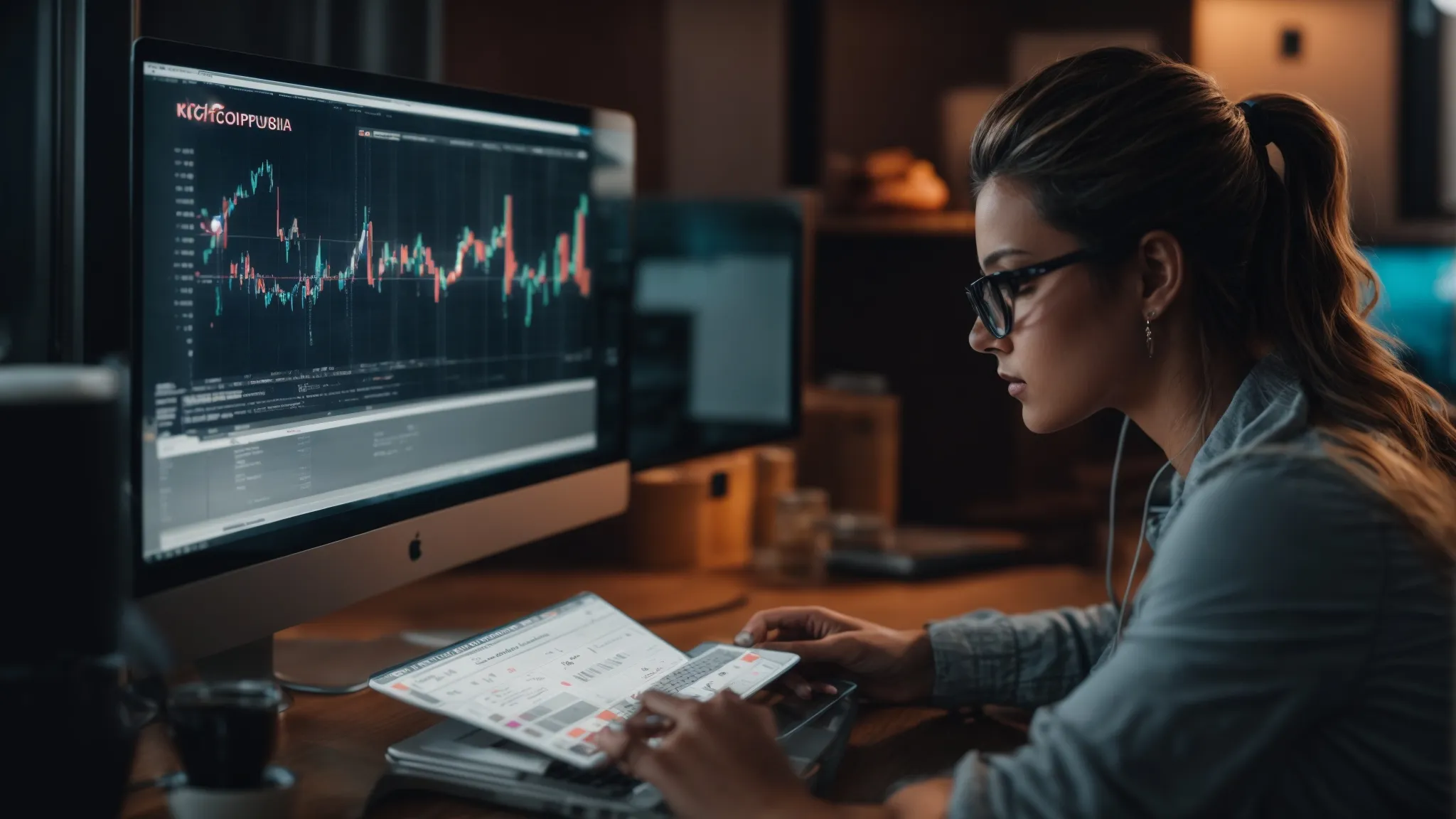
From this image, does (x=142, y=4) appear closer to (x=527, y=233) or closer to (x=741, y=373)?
(x=527, y=233)

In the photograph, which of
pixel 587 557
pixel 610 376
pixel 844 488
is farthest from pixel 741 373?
pixel 610 376

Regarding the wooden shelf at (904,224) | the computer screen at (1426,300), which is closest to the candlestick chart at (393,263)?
the wooden shelf at (904,224)

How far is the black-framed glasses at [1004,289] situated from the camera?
38.9 inches

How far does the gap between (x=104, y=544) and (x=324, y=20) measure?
4.29 feet

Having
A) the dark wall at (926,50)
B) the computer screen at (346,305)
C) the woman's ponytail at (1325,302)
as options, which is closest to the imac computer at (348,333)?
the computer screen at (346,305)

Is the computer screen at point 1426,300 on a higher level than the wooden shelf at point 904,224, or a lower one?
lower

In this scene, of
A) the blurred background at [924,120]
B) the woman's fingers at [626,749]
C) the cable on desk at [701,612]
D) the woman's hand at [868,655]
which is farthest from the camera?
the blurred background at [924,120]

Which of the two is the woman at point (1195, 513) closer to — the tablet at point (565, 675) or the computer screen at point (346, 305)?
the tablet at point (565, 675)

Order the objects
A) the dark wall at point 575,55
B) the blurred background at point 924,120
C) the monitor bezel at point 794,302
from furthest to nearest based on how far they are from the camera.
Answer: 1. the blurred background at point 924,120
2. the dark wall at point 575,55
3. the monitor bezel at point 794,302

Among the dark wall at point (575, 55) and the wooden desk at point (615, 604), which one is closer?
the wooden desk at point (615, 604)

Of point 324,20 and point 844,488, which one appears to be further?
point 844,488

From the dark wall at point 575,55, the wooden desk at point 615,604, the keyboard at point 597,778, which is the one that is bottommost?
the wooden desk at point 615,604

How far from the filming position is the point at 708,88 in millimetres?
2674

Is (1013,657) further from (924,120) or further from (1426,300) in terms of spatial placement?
(1426,300)
